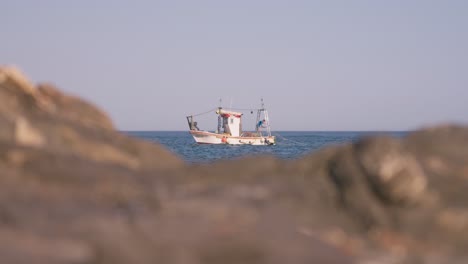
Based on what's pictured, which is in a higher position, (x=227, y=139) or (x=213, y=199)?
(x=213, y=199)

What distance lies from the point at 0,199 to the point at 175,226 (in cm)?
202

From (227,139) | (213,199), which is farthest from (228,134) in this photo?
(213,199)

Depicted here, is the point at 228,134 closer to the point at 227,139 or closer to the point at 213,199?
the point at 227,139

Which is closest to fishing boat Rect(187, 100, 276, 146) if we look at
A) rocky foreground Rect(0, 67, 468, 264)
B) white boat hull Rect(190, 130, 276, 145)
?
white boat hull Rect(190, 130, 276, 145)

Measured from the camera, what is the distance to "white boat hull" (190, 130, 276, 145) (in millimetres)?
80375

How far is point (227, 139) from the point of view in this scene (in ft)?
263

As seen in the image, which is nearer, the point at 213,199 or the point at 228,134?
the point at 213,199

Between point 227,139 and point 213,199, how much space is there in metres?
72.7

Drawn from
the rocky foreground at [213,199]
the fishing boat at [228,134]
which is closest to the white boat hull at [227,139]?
the fishing boat at [228,134]

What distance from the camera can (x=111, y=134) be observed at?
10242 mm

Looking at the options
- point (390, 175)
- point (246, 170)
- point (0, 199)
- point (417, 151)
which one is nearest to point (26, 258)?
point (0, 199)

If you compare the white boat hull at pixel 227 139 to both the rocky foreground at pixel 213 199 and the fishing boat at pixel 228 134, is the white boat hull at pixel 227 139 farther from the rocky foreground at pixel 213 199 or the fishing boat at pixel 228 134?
the rocky foreground at pixel 213 199

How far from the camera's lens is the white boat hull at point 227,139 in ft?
264

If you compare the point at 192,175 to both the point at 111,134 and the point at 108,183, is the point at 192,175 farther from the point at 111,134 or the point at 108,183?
the point at 111,134
